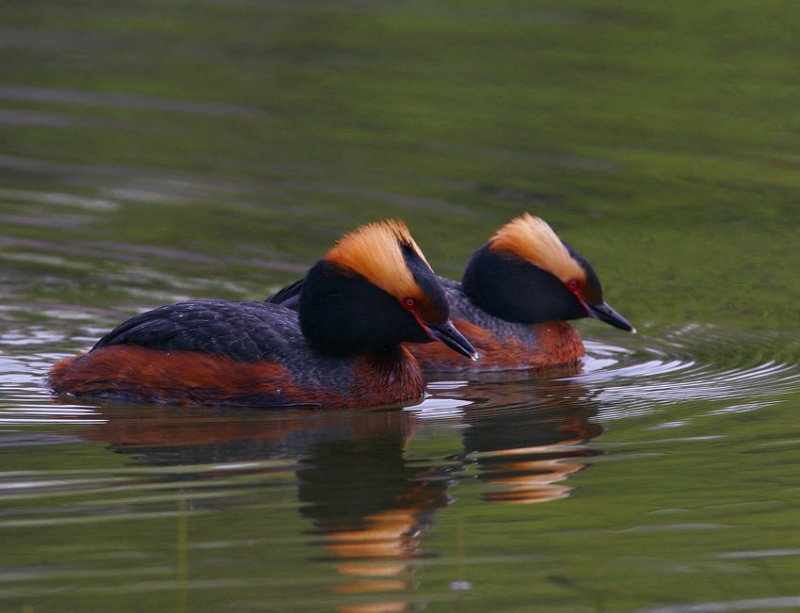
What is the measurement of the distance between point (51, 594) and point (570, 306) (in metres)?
6.74

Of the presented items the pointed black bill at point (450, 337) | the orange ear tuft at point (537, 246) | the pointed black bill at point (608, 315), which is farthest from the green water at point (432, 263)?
the orange ear tuft at point (537, 246)

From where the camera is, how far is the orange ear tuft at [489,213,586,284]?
12.7m

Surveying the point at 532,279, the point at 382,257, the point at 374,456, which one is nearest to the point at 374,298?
the point at 382,257

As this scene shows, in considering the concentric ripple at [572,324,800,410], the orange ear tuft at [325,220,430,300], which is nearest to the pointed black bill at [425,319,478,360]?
the orange ear tuft at [325,220,430,300]

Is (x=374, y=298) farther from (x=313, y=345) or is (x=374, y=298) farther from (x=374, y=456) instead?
(x=374, y=456)

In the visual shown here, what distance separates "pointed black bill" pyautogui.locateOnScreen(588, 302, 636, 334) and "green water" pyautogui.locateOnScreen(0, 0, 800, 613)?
22cm

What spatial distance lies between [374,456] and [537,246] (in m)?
4.02

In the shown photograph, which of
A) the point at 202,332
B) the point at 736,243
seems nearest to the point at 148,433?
the point at 202,332

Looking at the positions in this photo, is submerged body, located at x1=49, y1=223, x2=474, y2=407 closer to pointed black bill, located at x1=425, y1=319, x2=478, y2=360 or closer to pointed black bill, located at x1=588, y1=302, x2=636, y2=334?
pointed black bill, located at x1=425, y1=319, x2=478, y2=360

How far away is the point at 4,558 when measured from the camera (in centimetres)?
704

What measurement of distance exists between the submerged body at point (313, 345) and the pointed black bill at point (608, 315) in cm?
220

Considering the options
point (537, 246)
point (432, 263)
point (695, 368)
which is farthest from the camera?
point (432, 263)

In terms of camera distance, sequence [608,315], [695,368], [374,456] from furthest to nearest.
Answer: [608,315] → [695,368] → [374,456]

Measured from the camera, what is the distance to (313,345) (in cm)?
1062
